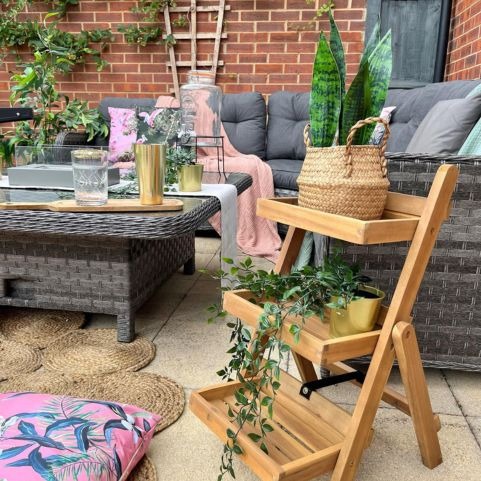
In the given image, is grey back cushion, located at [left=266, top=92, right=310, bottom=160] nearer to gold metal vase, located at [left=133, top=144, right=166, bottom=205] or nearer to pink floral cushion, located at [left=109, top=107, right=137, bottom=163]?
pink floral cushion, located at [left=109, top=107, right=137, bottom=163]

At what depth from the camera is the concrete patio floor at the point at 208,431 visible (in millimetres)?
1012

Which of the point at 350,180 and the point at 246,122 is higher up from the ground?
the point at 246,122

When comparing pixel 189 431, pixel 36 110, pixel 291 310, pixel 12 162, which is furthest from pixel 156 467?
pixel 36 110

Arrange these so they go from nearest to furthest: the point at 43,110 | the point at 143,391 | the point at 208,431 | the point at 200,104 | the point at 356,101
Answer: the point at 356,101
the point at 208,431
the point at 143,391
the point at 200,104
the point at 43,110

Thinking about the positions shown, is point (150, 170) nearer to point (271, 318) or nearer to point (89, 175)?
point (89, 175)

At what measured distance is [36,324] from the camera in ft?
5.51

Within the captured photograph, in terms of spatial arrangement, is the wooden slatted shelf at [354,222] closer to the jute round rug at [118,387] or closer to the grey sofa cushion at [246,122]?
the jute round rug at [118,387]

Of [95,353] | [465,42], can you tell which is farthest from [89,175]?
[465,42]

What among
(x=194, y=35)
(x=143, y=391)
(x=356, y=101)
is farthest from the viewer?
(x=194, y=35)

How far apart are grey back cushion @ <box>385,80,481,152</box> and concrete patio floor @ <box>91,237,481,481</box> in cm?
144

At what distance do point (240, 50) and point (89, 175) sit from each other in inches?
109

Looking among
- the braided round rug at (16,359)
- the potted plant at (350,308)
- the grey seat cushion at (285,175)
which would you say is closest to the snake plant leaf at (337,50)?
the potted plant at (350,308)

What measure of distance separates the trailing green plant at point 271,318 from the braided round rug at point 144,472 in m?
0.15

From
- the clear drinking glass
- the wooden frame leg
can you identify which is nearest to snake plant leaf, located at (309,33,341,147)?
the wooden frame leg
